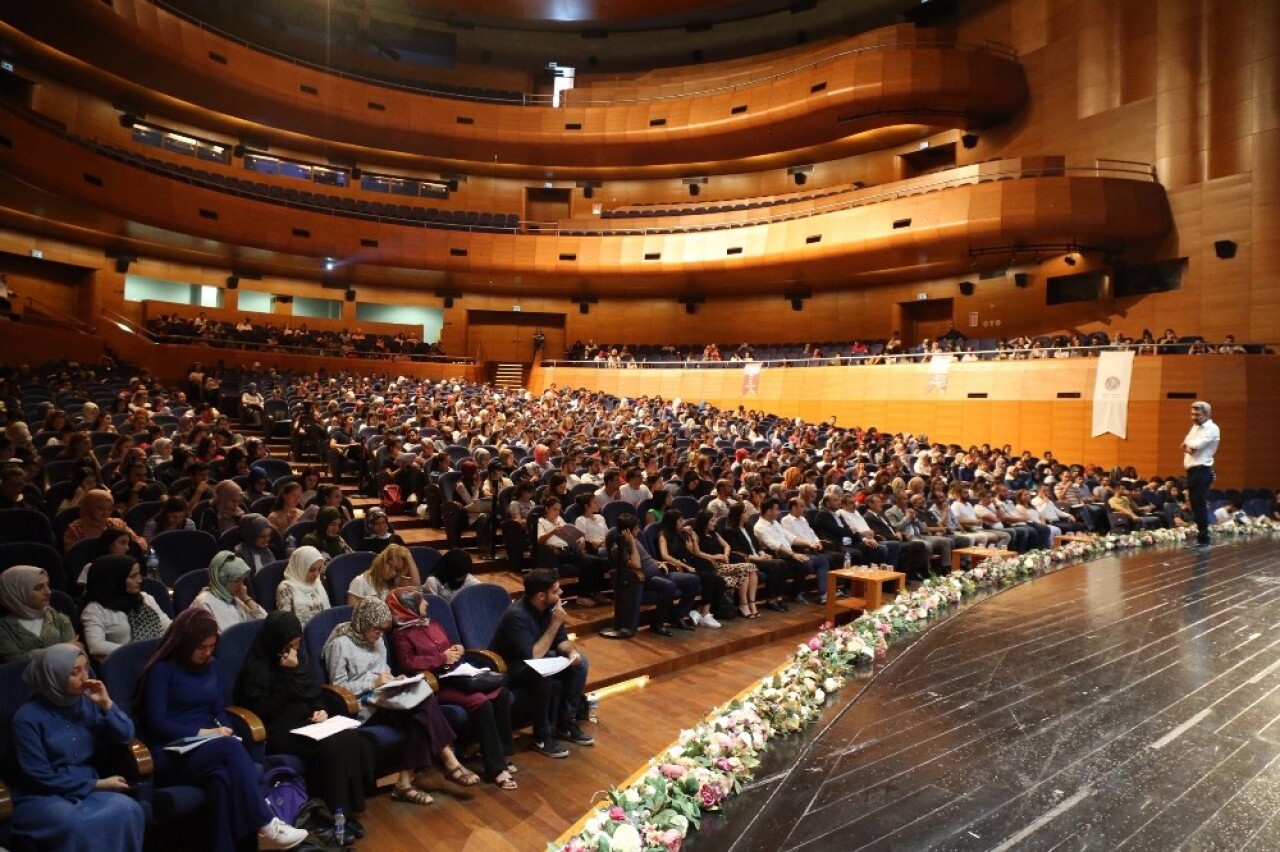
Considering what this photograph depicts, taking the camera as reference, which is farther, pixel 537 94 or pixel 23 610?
pixel 537 94

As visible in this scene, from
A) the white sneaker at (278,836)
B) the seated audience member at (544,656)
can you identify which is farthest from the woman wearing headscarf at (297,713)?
the seated audience member at (544,656)

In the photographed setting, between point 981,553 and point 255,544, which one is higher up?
point 255,544

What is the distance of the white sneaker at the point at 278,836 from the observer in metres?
2.38

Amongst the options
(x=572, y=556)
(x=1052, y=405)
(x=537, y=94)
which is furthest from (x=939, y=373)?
(x=537, y=94)

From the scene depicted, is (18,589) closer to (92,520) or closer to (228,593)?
(228,593)

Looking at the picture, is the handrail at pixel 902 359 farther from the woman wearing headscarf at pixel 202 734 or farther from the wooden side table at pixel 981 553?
the woman wearing headscarf at pixel 202 734

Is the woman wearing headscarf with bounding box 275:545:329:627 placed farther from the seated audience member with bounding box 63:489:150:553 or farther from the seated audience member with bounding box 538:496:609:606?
the seated audience member with bounding box 538:496:609:606

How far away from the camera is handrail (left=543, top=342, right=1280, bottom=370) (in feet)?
38.3

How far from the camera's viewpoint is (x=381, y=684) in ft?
10.1

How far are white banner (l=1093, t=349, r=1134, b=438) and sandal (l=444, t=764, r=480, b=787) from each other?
1135 cm

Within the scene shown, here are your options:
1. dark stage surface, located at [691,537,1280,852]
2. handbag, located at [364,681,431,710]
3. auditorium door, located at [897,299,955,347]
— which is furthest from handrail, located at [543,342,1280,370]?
handbag, located at [364,681,431,710]

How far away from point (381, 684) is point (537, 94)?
912 inches

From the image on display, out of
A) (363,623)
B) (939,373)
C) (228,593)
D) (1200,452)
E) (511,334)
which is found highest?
(511,334)

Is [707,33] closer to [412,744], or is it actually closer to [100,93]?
[100,93]
